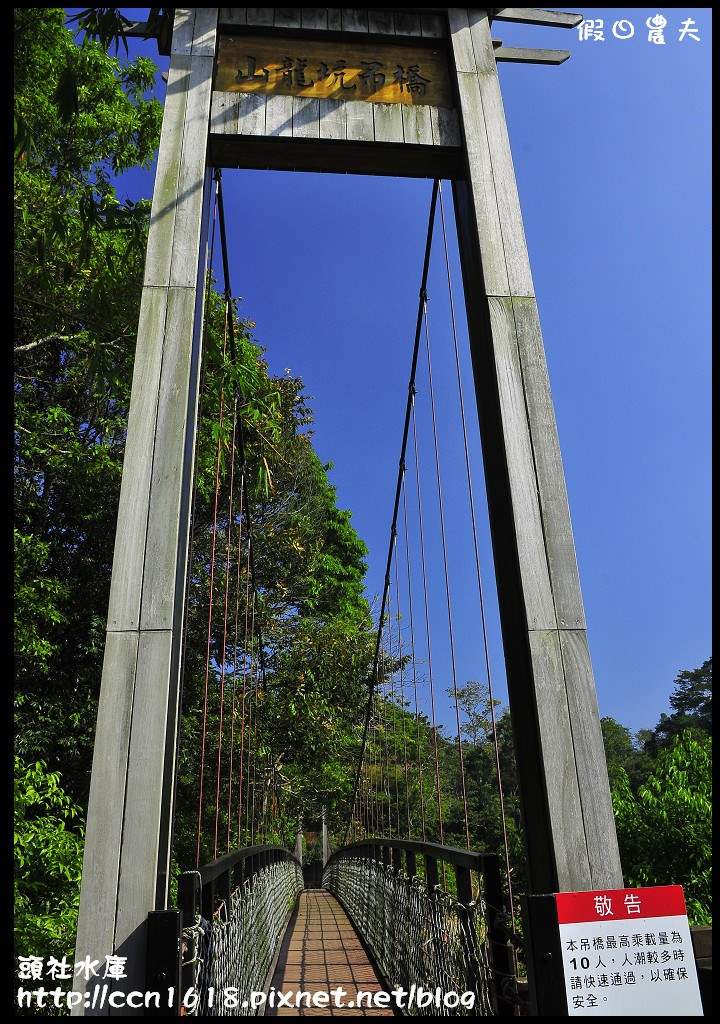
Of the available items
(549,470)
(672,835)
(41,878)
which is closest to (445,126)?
(549,470)

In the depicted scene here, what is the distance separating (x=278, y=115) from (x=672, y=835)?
787 cm

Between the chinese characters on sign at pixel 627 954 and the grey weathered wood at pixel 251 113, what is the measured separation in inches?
81.0

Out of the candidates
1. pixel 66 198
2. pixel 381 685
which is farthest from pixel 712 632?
pixel 381 685

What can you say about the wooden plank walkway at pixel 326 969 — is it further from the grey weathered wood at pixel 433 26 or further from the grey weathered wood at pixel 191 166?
the grey weathered wood at pixel 433 26

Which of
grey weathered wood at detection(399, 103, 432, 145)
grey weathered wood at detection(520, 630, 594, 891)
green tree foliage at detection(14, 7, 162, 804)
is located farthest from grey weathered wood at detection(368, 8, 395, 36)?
green tree foliage at detection(14, 7, 162, 804)

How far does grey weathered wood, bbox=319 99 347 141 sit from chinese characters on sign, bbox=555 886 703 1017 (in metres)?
2.00

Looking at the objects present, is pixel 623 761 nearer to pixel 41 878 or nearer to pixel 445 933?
pixel 41 878

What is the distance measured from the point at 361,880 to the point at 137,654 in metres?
4.33

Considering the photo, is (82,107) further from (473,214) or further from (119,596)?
(119,596)

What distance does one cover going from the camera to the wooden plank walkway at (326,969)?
9.02 feet

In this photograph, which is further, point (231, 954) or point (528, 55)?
point (528, 55)

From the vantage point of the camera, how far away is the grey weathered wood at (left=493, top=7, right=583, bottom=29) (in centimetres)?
219

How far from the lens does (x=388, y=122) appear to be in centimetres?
202

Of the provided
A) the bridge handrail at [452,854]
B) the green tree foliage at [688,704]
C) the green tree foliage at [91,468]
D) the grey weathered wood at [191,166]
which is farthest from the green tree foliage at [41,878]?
the green tree foliage at [688,704]
